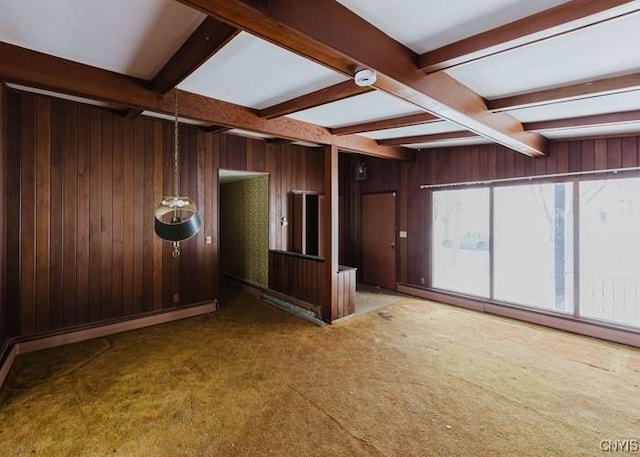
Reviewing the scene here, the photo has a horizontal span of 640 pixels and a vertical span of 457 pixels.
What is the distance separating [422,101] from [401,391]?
94.5 inches

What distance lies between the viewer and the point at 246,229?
654cm

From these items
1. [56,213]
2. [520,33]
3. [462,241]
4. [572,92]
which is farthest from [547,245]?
[56,213]

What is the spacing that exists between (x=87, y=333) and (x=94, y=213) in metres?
1.47

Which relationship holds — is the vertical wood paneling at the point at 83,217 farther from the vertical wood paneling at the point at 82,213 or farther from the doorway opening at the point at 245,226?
the doorway opening at the point at 245,226

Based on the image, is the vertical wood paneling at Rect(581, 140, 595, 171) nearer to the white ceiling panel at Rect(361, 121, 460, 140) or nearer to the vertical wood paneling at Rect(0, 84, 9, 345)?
the white ceiling panel at Rect(361, 121, 460, 140)

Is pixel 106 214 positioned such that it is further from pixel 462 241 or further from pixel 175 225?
pixel 462 241

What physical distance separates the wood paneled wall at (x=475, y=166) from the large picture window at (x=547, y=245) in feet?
0.66

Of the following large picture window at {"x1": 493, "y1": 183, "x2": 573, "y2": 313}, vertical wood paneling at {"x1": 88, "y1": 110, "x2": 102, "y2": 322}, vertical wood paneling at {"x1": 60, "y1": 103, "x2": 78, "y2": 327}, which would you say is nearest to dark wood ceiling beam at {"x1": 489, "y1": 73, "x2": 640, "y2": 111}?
large picture window at {"x1": 493, "y1": 183, "x2": 573, "y2": 313}

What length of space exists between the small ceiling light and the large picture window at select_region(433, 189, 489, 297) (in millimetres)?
4028

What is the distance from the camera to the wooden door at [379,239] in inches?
255

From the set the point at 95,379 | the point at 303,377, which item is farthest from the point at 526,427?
the point at 95,379

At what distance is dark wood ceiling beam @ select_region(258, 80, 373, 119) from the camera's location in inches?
107

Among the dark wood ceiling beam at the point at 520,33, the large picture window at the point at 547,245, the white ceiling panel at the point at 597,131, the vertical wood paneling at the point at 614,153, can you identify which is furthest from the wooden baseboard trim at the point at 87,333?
the vertical wood paneling at the point at 614,153

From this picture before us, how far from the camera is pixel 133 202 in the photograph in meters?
4.28
